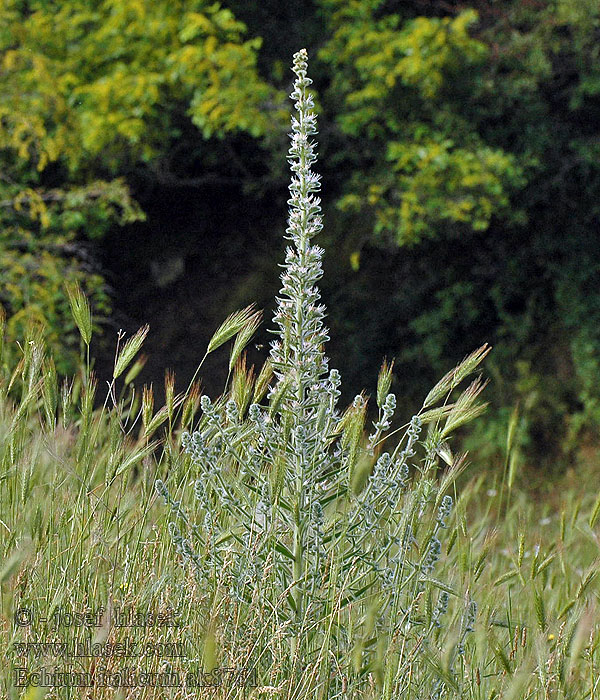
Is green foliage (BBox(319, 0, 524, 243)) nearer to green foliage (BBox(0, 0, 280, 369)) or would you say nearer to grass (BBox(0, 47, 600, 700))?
green foliage (BBox(0, 0, 280, 369))

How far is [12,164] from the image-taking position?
7.07 metres

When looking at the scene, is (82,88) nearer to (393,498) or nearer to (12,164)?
(12,164)

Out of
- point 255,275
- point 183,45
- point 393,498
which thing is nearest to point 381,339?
point 255,275

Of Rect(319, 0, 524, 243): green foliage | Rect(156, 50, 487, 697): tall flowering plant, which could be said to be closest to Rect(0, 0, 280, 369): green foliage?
Rect(319, 0, 524, 243): green foliage

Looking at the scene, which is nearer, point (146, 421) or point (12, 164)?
point (146, 421)

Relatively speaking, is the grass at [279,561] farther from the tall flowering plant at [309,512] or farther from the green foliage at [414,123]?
the green foliage at [414,123]

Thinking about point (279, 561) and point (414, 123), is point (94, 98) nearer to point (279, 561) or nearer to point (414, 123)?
point (414, 123)

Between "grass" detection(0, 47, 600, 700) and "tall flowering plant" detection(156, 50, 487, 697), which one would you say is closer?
"grass" detection(0, 47, 600, 700)

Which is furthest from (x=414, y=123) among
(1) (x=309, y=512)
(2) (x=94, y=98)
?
(1) (x=309, y=512)

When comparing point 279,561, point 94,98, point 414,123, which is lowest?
point 279,561

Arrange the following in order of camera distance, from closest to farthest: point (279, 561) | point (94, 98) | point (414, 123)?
1. point (279, 561)
2. point (94, 98)
3. point (414, 123)

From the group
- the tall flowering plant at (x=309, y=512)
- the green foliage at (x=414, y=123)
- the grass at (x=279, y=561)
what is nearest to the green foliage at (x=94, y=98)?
the green foliage at (x=414, y=123)

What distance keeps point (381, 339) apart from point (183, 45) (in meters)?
2.75

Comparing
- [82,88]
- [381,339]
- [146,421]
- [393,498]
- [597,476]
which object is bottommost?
[597,476]
